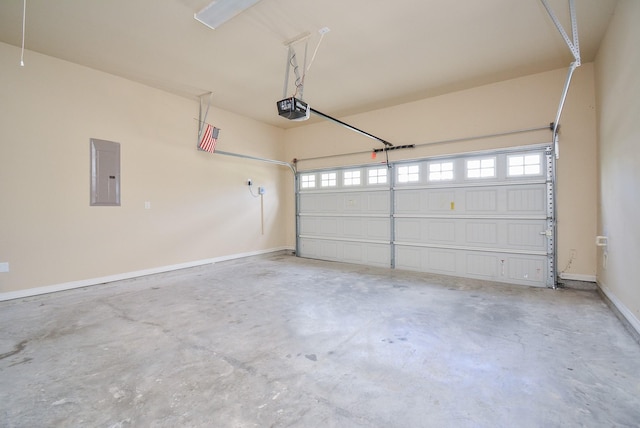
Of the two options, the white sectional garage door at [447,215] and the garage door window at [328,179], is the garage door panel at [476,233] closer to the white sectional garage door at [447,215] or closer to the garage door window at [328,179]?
the white sectional garage door at [447,215]

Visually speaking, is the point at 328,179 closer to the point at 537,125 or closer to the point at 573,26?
the point at 537,125

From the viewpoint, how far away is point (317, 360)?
90.9 inches

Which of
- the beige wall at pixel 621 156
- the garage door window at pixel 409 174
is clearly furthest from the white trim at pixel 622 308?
the garage door window at pixel 409 174

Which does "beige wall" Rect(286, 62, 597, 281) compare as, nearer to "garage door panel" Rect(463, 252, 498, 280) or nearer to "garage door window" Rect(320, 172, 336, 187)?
"garage door panel" Rect(463, 252, 498, 280)

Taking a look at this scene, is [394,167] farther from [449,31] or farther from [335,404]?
[335,404]

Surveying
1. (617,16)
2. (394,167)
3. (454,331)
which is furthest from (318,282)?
(617,16)

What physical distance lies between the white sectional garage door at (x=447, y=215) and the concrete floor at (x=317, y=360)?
846mm

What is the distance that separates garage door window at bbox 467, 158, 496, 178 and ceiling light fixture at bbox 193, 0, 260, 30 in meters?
4.21

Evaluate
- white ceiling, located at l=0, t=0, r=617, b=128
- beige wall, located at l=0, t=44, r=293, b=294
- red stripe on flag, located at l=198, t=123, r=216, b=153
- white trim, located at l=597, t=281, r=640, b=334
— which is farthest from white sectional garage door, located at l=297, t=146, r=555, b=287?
red stripe on flag, located at l=198, t=123, r=216, b=153

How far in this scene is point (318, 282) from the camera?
4.76m

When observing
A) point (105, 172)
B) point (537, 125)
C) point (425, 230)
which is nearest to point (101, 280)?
point (105, 172)

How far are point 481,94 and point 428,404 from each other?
504 centimetres

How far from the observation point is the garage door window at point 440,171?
5.25m

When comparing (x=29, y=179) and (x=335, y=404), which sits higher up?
(x=29, y=179)
